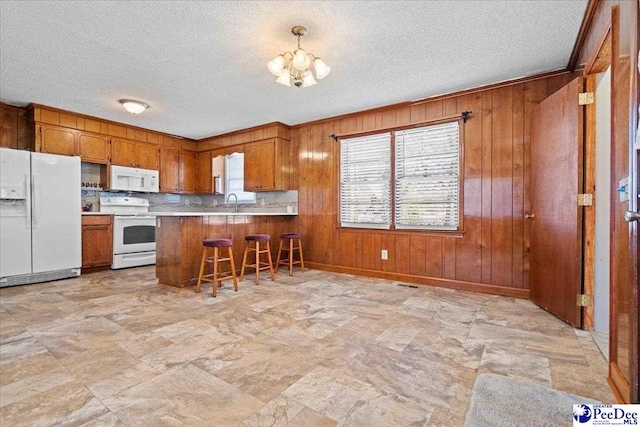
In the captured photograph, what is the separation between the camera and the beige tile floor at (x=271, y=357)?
145 cm

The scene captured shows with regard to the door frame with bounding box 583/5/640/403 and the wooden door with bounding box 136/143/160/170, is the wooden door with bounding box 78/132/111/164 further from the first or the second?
the door frame with bounding box 583/5/640/403

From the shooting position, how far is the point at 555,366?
187 centimetres

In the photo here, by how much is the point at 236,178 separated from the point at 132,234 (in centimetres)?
208

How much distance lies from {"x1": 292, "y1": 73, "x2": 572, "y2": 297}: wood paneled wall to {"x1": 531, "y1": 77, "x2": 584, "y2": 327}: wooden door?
225 millimetres

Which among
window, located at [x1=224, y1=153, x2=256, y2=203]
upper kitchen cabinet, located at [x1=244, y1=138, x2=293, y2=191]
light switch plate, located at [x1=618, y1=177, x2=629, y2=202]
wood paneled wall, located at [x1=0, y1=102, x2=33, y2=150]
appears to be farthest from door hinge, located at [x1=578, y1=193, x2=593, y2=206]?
wood paneled wall, located at [x1=0, y1=102, x2=33, y2=150]

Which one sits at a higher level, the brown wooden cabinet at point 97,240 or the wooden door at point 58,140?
the wooden door at point 58,140

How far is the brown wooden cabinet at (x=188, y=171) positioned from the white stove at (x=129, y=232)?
949mm

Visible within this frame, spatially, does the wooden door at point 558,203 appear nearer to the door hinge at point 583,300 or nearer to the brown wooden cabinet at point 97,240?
the door hinge at point 583,300

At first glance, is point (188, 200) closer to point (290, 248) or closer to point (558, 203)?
point (290, 248)

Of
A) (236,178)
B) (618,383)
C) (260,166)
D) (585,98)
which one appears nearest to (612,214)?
(618,383)

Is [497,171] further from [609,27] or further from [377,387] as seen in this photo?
[377,387]

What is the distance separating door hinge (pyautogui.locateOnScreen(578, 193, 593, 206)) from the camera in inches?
95.5

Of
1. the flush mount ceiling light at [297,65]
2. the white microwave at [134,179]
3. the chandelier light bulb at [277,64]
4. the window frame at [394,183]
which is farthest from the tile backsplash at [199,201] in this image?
the chandelier light bulb at [277,64]

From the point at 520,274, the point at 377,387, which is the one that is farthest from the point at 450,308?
the point at 377,387
